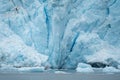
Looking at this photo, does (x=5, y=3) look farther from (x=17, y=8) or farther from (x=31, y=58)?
(x=31, y=58)

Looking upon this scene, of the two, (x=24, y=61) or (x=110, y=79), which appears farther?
(x=24, y=61)

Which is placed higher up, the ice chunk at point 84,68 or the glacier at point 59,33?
the glacier at point 59,33

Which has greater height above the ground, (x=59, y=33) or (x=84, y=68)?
(x=59, y=33)

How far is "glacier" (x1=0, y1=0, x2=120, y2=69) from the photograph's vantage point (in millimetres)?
20359

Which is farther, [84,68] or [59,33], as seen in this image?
[59,33]

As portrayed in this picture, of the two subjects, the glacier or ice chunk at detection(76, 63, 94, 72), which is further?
the glacier

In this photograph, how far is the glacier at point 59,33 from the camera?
20.4m

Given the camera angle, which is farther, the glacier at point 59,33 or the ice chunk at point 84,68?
the glacier at point 59,33

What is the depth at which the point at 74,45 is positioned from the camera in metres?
20.8

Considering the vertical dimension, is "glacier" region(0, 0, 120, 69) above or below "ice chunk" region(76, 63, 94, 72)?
above

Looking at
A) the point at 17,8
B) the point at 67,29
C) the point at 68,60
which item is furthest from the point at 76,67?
the point at 17,8

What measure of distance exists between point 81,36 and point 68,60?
162 centimetres

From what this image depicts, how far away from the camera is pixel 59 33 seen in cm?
2134

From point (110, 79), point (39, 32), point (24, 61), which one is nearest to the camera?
point (110, 79)
